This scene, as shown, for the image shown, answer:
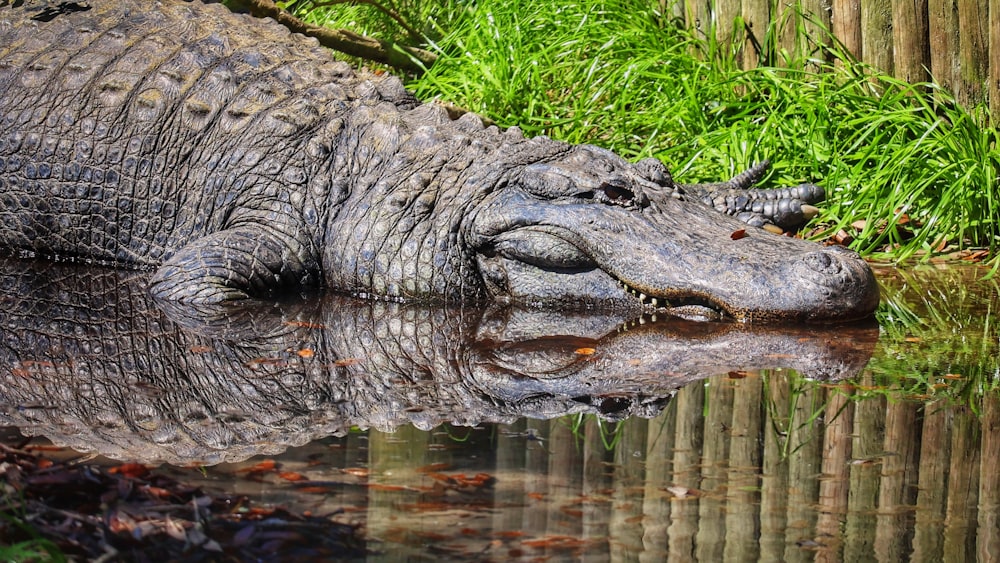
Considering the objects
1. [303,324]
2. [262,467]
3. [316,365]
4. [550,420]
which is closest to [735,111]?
[303,324]

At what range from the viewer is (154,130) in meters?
6.24

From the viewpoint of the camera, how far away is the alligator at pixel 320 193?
5359mm

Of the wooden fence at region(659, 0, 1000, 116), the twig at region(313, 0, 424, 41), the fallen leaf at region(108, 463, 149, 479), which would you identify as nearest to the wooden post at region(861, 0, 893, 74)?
the wooden fence at region(659, 0, 1000, 116)

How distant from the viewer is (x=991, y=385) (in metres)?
4.00

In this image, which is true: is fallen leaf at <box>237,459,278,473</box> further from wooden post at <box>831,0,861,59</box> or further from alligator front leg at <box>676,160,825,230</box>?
wooden post at <box>831,0,861,59</box>

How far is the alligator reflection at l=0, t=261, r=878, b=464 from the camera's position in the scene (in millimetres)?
3441

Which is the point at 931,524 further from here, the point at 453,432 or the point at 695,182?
the point at 695,182

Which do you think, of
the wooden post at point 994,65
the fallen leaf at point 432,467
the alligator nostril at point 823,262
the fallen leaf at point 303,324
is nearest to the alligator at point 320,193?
the alligator nostril at point 823,262

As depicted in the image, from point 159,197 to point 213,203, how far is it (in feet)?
1.12

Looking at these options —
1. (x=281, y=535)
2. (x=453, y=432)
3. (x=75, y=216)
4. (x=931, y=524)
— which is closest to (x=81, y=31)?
(x=75, y=216)

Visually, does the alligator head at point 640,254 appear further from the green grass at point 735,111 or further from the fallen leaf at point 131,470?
the fallen leaf at point 131,470

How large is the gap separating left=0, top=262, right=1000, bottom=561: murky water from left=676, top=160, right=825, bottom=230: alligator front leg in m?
1.45

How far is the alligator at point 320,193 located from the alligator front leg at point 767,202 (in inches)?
0.5

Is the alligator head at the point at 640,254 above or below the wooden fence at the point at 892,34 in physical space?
below
